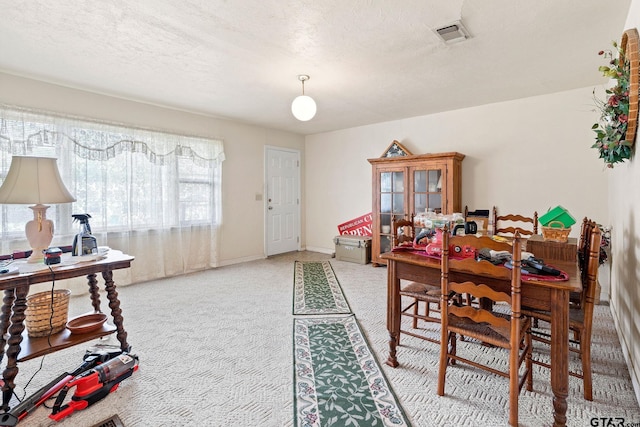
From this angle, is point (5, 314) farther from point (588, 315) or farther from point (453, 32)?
point (453, 32)

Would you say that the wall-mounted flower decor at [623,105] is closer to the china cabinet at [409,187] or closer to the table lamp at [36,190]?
the china cabinet at [409,187]

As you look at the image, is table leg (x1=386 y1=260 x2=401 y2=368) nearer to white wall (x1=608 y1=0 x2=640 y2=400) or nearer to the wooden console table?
white wall (x1=608 y1=0 x2=640 y2=400)

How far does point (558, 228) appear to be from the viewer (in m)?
2.02

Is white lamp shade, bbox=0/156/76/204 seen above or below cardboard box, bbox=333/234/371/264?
above

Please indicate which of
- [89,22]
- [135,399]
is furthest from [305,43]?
[135,399]

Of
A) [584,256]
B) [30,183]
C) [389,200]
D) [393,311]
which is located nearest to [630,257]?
[584,256]

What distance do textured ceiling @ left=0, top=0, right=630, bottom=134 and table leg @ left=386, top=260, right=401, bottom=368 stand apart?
176 cm

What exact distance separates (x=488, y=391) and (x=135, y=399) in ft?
6.65

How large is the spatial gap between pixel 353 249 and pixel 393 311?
3.02 meters

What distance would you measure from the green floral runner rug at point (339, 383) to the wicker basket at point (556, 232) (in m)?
1.45

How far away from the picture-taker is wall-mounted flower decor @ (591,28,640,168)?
1.73 meters

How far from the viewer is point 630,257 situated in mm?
1977

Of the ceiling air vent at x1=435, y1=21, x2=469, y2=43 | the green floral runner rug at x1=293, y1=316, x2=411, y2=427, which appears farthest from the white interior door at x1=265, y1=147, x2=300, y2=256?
the ceiling air vent at x1=435, y1=21, x2=469, y2=43

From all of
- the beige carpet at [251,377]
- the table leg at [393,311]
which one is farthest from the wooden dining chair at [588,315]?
the table leg at [393,311]
